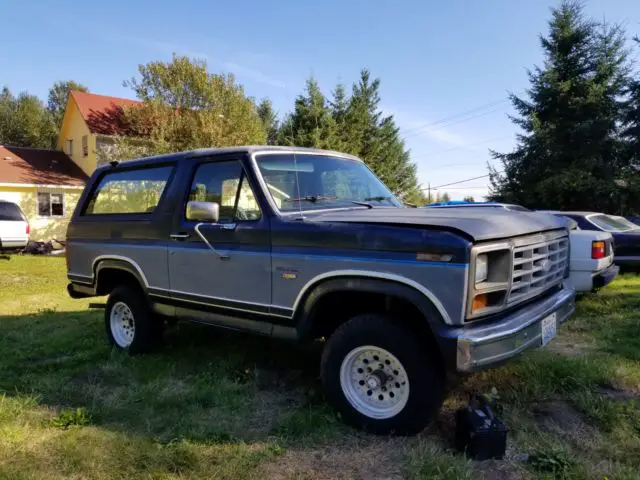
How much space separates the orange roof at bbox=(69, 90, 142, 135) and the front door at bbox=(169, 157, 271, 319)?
20.8 m

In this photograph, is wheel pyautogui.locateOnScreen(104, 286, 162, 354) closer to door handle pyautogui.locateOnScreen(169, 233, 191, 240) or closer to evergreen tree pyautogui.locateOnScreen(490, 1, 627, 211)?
door handle pyautogui.locateOnScreen(169, 233, 191, 240)

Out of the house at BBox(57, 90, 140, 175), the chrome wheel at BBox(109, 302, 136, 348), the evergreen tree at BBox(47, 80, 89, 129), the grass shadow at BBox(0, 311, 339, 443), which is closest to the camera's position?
the grass shadow at BBox(0, 311, 339, 443)

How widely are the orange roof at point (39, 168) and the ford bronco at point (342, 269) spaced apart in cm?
1965

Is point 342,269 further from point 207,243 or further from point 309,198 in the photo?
point 207,243

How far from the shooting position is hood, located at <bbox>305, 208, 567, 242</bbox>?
3049 millimetres

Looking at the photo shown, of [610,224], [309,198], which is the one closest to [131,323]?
[309,198]

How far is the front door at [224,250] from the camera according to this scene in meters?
3.94

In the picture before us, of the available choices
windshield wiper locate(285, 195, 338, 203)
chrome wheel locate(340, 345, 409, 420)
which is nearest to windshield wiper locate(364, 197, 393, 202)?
windshield wiper locate(285, 195, 338, 203)

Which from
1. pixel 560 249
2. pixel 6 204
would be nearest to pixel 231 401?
pixel 560 249

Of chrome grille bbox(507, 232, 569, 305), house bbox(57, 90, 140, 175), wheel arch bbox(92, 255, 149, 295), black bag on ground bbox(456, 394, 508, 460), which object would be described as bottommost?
black bag on ground bbox(456, 394, 508, 460)

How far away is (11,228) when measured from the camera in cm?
1568

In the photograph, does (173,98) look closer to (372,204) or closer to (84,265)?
(84,265)

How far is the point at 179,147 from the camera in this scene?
21.3 m

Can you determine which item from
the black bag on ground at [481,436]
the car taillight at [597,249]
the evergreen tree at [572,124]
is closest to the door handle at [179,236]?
the black bag on ground at [481,436]
